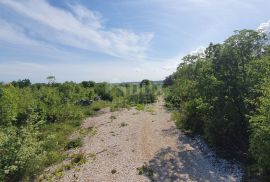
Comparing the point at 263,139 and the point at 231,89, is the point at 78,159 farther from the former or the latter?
the point at 263,139

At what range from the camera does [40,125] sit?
74.4ft

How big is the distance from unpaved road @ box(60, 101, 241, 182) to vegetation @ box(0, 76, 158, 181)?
4.49 feet

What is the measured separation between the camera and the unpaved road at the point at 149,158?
1222 centimetres

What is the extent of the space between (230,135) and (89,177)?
25.1 ft

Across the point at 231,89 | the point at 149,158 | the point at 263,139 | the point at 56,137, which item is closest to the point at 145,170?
the point at 149,158

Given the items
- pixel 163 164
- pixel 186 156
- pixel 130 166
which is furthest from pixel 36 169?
pixel 186 156

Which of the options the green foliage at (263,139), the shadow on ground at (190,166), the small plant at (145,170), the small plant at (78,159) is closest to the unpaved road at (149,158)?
the shadow on ground at (190,166)

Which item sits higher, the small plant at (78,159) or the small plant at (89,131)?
the small plant at (89,131)

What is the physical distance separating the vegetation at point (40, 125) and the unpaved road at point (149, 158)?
53.9 inches

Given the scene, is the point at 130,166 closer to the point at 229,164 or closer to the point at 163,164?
the point at 163,164

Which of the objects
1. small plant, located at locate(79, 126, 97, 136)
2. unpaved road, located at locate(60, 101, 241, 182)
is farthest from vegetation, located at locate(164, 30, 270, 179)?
small plant, located at locate(79, 126, 97, 136)

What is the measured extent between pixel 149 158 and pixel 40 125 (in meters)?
11.8

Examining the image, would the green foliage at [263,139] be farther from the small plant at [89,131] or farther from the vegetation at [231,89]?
the small plant at [89,131]

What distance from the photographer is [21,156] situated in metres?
10.9
